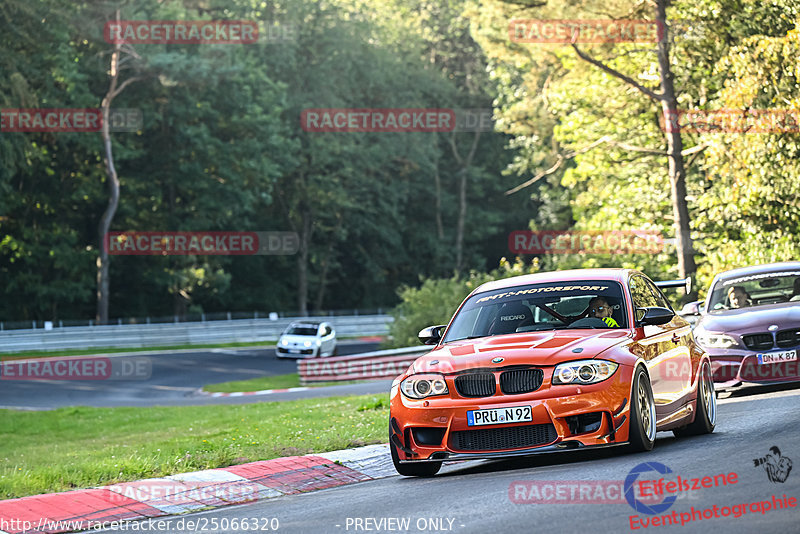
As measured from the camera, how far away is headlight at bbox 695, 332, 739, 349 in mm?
15320

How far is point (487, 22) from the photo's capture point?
40.6 metres

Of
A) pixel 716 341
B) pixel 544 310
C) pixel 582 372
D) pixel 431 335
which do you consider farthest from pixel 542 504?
pixel 716 341

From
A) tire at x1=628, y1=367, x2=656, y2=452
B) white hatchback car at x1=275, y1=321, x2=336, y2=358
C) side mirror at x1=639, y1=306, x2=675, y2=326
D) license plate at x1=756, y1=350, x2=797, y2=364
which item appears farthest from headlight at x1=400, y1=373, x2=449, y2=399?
white hatchback car at x1=275, y1=321, x2=336, y2=358

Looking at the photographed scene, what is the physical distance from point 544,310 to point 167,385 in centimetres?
2595

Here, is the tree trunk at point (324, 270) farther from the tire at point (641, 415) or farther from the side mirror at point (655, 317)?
the tire at point (641, 415)

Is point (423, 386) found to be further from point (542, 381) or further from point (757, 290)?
point (757, 290)

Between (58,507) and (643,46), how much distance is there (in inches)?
1271

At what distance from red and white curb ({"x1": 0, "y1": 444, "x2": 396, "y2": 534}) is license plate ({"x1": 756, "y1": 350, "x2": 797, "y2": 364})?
614 cm

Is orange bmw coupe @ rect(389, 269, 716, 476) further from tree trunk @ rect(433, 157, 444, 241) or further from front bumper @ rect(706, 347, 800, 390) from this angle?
tree trunk @ rect(433, 157, 444, 241)

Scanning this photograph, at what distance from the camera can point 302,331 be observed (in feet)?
151

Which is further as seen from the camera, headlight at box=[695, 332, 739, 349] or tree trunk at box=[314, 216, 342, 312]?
tree trunk at box=[314, 216, 342, 312]

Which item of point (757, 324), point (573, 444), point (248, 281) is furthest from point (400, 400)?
point (248, 281)

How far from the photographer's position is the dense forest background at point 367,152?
33.8 meters

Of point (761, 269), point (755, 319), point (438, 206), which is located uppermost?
point (438, 206)
